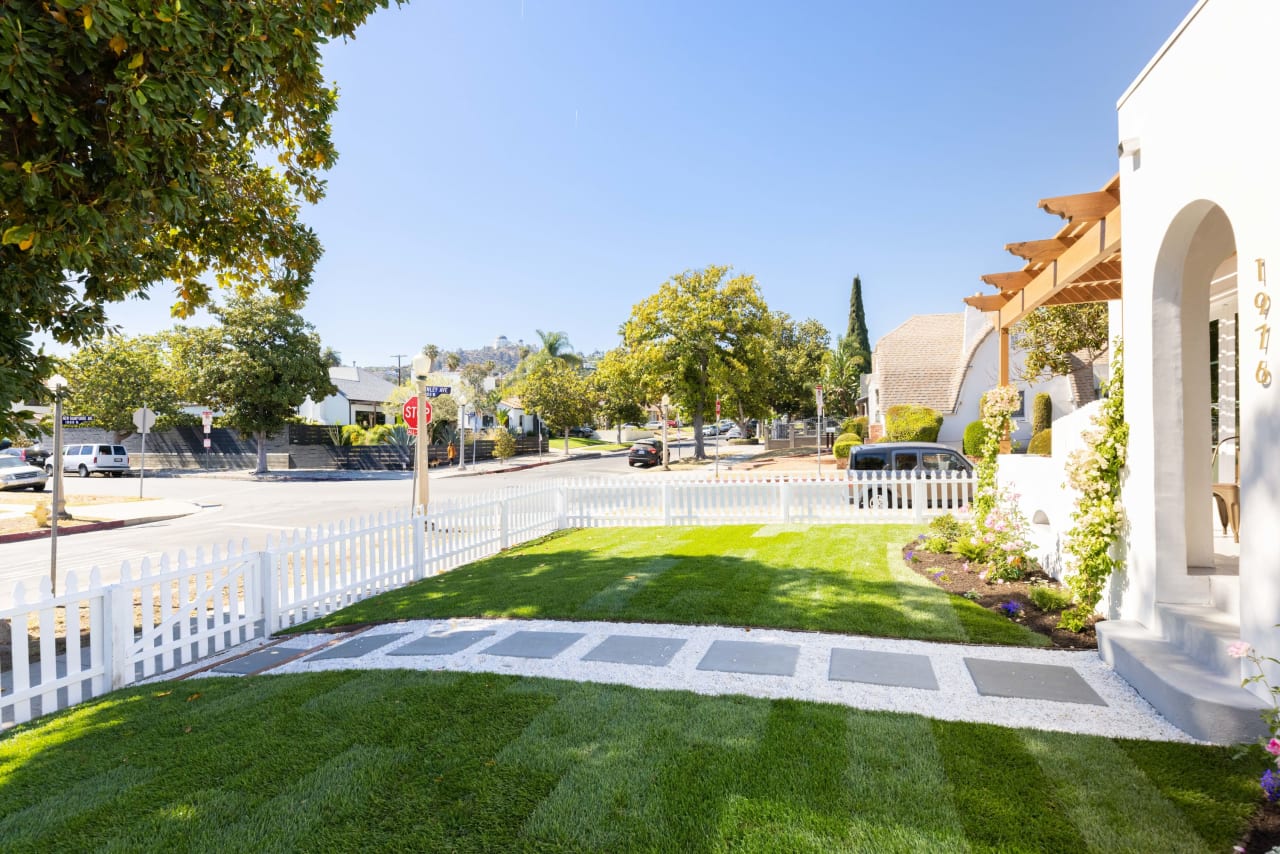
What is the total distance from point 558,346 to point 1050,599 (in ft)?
220

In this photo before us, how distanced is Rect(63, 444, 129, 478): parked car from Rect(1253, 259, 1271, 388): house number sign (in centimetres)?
4321

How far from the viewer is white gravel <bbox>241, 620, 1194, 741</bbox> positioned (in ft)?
12.5

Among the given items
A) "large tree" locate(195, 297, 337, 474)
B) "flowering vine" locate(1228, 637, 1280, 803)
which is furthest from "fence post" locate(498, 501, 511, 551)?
"large tree" locate(195, 297, 337, 474)

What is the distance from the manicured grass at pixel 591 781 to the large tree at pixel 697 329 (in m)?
28.4

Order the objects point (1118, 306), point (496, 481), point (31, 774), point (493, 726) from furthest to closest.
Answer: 1. point (496, 481)
2. point (1118, 306)
3. point (493, 726)
4. point (31, 774)

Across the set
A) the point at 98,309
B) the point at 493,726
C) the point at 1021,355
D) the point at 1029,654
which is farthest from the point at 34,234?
the point at 1021,355

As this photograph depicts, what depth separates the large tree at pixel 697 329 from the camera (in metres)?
32.2

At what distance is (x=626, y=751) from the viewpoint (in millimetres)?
3363

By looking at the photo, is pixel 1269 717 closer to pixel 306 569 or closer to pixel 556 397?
pixel 306 569

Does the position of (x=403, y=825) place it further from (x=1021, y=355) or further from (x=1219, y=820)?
(x=1021, y=355)

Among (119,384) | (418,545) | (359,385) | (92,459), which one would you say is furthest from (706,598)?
(359,385)

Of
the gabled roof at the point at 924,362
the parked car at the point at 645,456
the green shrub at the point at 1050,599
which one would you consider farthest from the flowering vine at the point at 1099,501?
the parked car at the point at 645,456

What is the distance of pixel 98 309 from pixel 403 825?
534cm

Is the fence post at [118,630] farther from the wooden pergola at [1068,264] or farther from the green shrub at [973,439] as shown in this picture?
the green shrub at [973,439]
